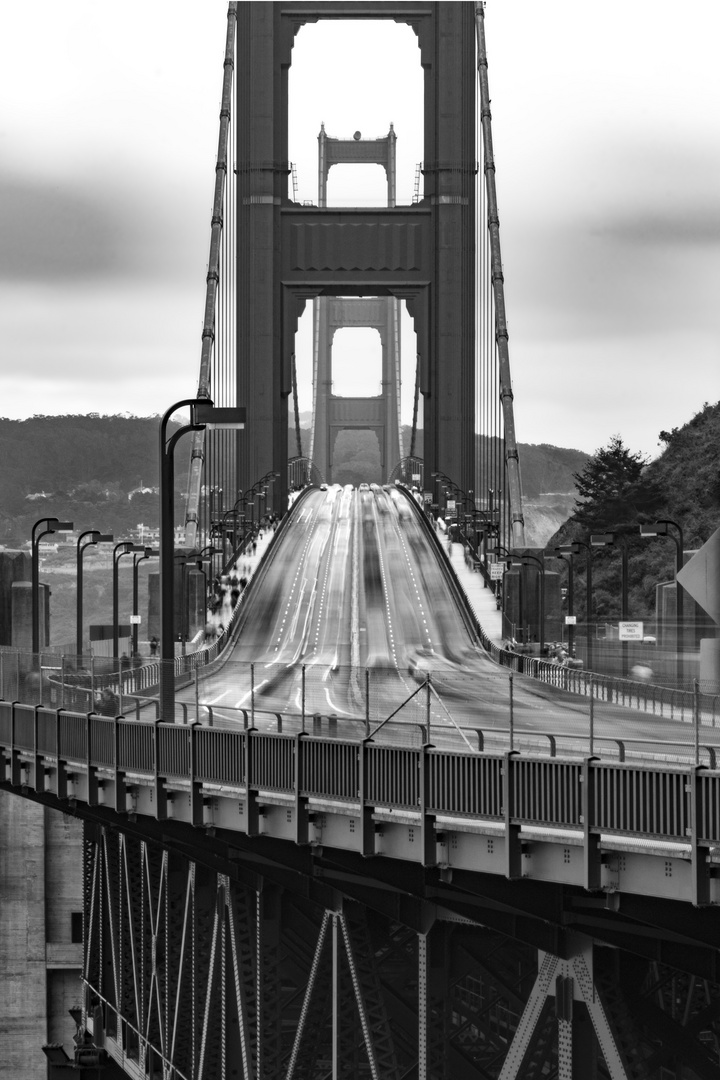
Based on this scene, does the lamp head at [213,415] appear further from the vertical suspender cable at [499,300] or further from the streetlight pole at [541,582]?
the vertical suspender cable at [499,300]

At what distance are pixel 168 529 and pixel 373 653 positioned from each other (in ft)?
134

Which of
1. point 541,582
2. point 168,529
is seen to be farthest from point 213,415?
point 541,582

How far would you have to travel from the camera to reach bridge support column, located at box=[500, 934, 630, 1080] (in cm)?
2272

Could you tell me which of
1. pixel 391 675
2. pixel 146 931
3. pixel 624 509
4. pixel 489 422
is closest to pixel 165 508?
pixel 391 675

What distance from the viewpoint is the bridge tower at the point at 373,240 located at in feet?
345

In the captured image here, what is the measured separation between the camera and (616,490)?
14300cm

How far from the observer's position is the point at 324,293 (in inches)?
4336

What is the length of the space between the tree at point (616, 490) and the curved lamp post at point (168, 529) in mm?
96776

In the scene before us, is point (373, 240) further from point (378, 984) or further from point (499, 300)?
point (378, 984)

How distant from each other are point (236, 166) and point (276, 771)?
8879 cm

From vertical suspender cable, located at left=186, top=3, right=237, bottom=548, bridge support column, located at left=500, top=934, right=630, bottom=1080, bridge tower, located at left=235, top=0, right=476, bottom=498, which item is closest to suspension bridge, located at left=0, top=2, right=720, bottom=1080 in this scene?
bridge support column, located at left=500, top=934, right=630, bottom=1080

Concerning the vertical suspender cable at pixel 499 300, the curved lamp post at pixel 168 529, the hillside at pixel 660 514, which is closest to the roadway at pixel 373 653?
the curved lamp post at pixel 168 529

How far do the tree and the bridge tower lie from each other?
26.9 metres

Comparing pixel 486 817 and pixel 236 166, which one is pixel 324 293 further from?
pixel 486 817
